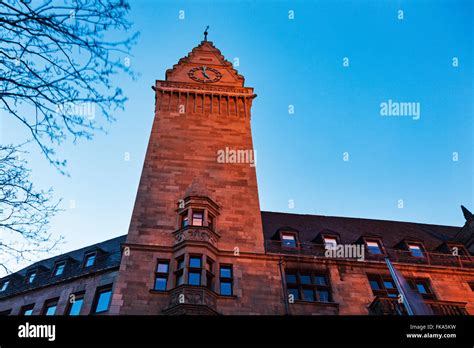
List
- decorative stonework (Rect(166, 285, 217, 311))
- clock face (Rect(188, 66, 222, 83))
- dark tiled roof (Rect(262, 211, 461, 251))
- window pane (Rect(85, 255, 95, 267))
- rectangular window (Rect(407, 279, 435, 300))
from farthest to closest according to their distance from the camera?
clock face (Rect(188, 66, 222, 83)) < dark tiled roof (Rect(262, 211, 461, 251)) < window pane (Rect(85, 255, 95, 267)) < rectangular window (Rect(407, 279, 435, 300)) < decorative stonework (Rect(166, 285, 217, 311))

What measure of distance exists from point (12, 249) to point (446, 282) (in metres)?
19.0

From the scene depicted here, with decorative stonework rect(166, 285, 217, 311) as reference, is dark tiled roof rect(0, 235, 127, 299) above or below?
above

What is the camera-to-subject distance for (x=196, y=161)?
76.5 feet

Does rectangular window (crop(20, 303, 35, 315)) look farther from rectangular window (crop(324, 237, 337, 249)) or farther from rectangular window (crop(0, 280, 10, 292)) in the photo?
rectangular window (crop(324, 237, 337, 249))

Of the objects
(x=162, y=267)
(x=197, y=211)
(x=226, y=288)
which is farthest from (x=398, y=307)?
(x=162, y=267)

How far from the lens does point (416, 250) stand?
22.4 m

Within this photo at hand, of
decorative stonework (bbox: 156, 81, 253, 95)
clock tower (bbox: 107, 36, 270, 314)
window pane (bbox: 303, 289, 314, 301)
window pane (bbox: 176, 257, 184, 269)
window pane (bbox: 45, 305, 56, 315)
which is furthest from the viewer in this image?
decorative stonework (bbox: 156, 81, 253, 95)

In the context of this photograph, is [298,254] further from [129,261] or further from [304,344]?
[304,344]

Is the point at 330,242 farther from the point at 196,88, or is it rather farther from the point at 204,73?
the point at 204,73

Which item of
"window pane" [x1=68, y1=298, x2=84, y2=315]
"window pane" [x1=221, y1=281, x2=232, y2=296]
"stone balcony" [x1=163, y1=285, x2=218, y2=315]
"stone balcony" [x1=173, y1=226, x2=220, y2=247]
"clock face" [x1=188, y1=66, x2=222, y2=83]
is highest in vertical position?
"clock face" [x1=188, y1=66, x2=222, y2=83]

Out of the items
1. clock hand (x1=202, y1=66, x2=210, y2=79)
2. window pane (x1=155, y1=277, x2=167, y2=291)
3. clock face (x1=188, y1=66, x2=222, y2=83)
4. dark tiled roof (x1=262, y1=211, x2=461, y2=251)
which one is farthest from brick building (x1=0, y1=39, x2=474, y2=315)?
clock hand (x1=202, y1=66, x2=210, y2=79)

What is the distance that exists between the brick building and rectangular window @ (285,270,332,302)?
56 mm

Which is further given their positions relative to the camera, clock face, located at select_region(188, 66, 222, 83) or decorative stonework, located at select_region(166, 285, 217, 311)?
clock face, located at select_region(188, 66, 222, 83)

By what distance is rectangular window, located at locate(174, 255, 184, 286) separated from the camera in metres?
16.9
